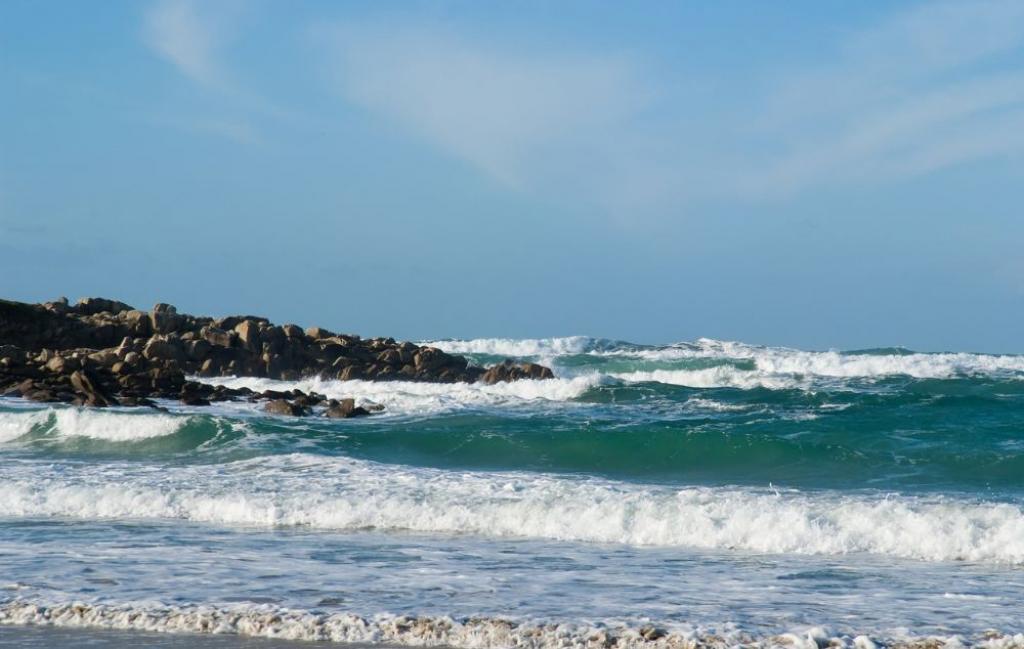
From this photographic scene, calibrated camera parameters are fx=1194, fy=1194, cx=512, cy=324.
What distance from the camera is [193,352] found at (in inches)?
1158

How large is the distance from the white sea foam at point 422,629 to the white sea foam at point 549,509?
12.1 feet

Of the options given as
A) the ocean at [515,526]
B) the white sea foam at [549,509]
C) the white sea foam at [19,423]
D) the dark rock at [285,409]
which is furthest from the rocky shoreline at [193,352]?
the white sea foam at [549,509]

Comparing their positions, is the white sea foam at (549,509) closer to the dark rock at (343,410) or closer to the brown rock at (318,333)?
the dark rock at (343,410)

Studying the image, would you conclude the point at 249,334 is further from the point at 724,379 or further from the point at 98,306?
the point at 724,379

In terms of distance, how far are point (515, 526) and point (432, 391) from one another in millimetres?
16897

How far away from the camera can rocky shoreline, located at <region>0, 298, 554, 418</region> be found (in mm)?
25094

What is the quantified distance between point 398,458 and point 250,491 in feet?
14.1

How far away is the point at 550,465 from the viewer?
16719 millimetres

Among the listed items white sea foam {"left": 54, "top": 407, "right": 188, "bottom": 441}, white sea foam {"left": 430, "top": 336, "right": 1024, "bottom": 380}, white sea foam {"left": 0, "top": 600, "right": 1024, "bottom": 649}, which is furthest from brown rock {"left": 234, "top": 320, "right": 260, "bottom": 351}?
A: white sea foam {"left": 0, "top": 600, "right": 1024, "bottom": 649}

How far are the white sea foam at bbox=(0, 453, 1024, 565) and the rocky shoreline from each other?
10.6 m

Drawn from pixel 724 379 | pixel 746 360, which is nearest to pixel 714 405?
pixel 724 379

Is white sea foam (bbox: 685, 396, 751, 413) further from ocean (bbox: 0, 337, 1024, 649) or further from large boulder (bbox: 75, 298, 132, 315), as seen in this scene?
large boulder (bbox: 75, 298, 132, 315)

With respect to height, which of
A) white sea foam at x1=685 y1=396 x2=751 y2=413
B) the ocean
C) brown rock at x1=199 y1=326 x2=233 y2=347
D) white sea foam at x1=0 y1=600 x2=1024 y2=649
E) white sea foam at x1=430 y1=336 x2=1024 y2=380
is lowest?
white sea foam at x1=0 y1=600 x2=1024 y2=649

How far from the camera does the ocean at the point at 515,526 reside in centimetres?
759
